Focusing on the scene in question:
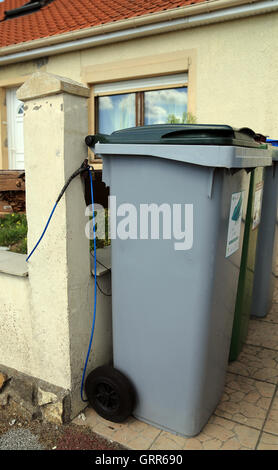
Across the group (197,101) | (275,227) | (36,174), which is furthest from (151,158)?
(197,101)

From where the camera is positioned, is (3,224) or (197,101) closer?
(3,224)

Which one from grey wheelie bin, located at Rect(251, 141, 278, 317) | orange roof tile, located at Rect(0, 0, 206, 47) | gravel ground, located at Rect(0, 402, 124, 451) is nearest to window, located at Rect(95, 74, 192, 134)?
orange roof tile, located at Rect(0, 0, 206, 47)

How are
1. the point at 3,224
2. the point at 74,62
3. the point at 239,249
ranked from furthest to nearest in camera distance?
1. the point at 74,62
2. the point at 3,224
3. the point at 239,249

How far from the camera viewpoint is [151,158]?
1956 mm

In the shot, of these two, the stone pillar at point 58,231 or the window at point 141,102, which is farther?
the window at point 141,102

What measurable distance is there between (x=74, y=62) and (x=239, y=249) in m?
6.36

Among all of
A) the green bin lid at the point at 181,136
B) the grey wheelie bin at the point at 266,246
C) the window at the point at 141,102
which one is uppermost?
the window at the point at 141,102

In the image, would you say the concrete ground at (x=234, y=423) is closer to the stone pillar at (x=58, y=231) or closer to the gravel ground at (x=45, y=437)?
the gravel ground at (x=45, y=437)

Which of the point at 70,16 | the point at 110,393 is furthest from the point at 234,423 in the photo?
the point at 70,16

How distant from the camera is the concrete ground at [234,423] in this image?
2121mm

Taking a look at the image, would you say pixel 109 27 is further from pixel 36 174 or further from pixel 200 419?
pixel 200 419

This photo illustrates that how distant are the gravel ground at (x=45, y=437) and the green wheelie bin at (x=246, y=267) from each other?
1318 millimetres

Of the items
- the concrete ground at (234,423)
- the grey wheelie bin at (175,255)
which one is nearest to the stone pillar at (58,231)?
the grey wheelie bin at (175,255)
